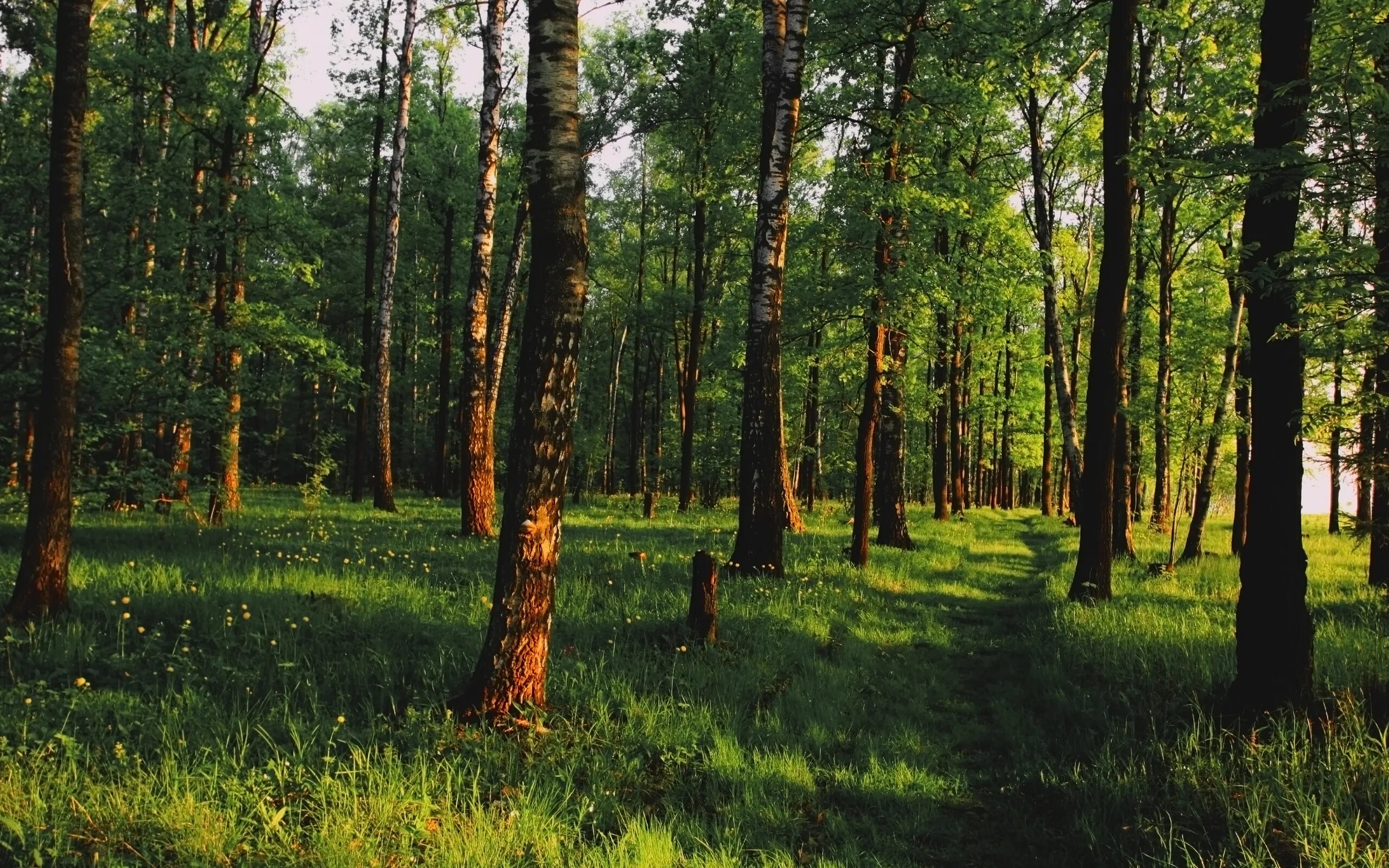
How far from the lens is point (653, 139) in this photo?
35375mm

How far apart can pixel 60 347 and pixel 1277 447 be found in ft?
32.4

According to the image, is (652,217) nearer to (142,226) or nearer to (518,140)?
(518,140)

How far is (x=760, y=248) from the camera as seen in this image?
1057cm

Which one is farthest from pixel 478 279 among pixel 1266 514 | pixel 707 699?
pixel 1266 514

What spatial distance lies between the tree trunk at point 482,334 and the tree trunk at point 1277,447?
37.8ft

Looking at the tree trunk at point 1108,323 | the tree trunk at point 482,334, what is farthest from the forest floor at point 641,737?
the tree trunk at point 482,334

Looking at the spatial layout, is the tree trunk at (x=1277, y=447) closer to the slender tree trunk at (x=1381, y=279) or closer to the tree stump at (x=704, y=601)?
the slender tree trunk at (x=1381, y=279)

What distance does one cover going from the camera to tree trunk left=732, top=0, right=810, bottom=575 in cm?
1038

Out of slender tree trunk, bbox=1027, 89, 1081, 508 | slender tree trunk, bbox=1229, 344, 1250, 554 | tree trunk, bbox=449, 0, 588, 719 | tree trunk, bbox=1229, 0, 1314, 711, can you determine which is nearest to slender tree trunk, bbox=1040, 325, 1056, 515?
slender tree trunk, bbox=1027, 89, 1081, 508

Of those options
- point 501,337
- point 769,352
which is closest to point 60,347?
point 769,352

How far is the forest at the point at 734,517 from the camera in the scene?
13.5 ft

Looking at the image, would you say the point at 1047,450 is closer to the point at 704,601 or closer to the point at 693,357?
the point at 693,357

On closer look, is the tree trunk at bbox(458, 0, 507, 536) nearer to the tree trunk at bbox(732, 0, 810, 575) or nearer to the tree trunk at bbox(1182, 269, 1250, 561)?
the tree trunk at bbox(732, 0, 810, 575)

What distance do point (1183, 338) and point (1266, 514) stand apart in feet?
84.6
